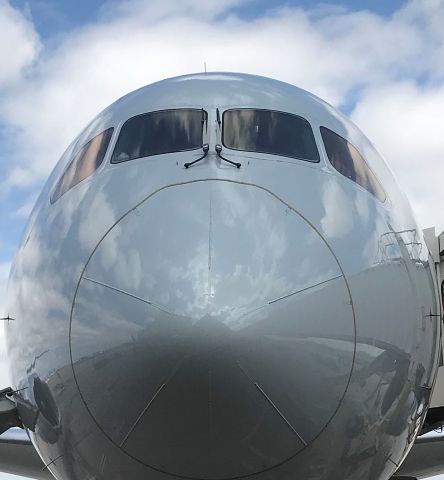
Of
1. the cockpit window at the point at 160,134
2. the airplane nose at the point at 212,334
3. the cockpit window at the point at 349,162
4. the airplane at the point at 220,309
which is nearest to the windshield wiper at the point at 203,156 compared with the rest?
the airplane at the point at 220,309

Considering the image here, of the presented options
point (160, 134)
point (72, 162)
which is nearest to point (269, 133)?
point (160, 134)

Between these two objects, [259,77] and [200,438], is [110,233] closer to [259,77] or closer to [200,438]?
[200,438]

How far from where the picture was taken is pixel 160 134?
6.58 meters

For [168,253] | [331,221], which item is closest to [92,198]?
[168,253]

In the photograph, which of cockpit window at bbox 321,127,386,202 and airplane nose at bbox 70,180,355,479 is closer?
airplane nose at bbox 70,180,355,479

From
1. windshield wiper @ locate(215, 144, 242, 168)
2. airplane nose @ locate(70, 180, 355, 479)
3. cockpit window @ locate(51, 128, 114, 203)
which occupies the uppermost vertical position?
cockpit window @ locate(51, 128, 114, 203)

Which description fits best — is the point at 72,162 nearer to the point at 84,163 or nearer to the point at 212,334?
the point at 84,163

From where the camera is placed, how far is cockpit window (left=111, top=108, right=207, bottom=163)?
6336 mm

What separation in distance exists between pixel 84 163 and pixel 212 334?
9.65ft

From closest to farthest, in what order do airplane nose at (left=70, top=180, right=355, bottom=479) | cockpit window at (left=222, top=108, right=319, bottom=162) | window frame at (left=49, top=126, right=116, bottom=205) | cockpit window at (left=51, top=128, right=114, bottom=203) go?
1. airplane nose at (left=70, top=180, right=355, bottom=479)
2. cockpit window at (left=222, top=108, right=319, bottom=162)
3. window frame at (left=49, top=126, right=116, bottom=205)
4. cockpit window at (left=51, top=128, right=114, bottom=203)

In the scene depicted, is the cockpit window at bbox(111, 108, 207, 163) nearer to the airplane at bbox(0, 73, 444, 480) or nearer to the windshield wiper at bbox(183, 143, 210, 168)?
the airplane at bbox(0, 73, 444, 480)

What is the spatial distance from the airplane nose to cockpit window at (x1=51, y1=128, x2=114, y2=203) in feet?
4.88

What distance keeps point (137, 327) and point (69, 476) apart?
192 centimetres

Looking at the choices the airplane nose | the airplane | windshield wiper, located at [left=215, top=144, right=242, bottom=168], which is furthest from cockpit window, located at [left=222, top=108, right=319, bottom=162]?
the airplane nose
